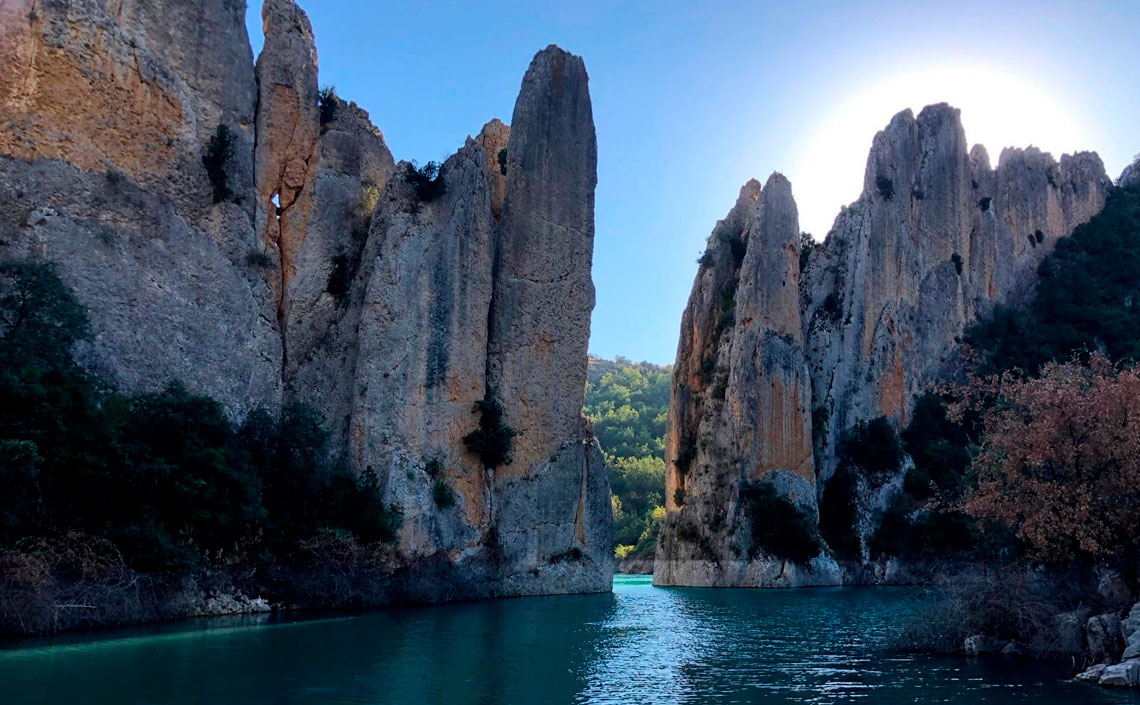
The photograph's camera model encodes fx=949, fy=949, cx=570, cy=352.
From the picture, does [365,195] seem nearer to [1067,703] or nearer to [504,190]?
[504,190]

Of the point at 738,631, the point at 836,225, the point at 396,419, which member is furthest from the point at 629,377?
the point at 738,631

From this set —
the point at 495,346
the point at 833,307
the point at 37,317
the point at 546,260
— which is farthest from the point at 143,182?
the point at 833,307

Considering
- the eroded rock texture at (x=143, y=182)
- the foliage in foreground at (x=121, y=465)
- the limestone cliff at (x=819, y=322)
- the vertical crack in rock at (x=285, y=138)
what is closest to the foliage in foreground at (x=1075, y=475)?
the foliage in foreground at (x=121, y=465)

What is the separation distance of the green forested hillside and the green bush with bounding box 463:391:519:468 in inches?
1266

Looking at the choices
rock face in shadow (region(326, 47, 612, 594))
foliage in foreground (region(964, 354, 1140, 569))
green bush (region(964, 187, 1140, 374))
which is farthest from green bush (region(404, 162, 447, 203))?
green bush (region(964, 187, 1140, 374))

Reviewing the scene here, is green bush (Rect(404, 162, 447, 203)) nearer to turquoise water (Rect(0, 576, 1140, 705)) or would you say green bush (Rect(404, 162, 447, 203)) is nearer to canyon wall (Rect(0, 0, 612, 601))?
canyon wall (Rect(0, 0, 612, 601))

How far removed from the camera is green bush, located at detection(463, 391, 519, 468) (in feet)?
116

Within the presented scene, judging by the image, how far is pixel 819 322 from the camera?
59.5 metres

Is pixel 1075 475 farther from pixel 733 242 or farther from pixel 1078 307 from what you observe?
pixel 1078 307

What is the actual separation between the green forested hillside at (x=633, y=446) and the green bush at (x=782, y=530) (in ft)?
→ 54.3

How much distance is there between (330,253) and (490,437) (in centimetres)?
922

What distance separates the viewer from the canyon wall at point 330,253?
27.6 m

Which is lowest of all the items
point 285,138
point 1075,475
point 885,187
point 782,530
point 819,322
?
point 782,530

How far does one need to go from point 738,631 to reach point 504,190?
75.6 ft
